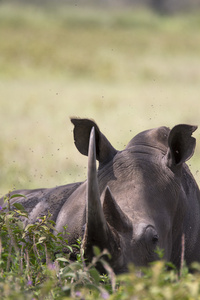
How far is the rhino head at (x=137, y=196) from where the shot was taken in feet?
13.4

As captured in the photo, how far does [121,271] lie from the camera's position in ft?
13.7

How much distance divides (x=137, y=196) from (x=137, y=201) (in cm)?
5

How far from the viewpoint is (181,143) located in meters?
5.11

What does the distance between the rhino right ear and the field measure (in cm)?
128

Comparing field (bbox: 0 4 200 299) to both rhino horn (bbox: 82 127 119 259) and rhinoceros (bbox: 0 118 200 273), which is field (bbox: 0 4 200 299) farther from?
rhino horn (bbox: 82 127 119 259)

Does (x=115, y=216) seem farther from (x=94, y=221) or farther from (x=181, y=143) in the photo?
(x=181, y=143)

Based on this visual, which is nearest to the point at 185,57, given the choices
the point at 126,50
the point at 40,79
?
the point at 126,50

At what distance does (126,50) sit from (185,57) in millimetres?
4130

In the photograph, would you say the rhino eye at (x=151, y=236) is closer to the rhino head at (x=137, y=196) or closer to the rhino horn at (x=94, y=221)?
the rhino head at (x=137, y=196)

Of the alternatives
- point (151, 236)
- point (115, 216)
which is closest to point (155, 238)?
point (151, 236)

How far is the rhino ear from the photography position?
5.06m

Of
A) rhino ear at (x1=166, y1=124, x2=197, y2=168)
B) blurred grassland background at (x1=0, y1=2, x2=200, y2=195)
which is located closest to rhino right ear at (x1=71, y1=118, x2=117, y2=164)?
rhino ear at (x1=166, y1=124, x2=197, y2=168)

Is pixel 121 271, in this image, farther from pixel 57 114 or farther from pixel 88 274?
pixel 57 114

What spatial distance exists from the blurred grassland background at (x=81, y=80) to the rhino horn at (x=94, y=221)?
2.58 m
